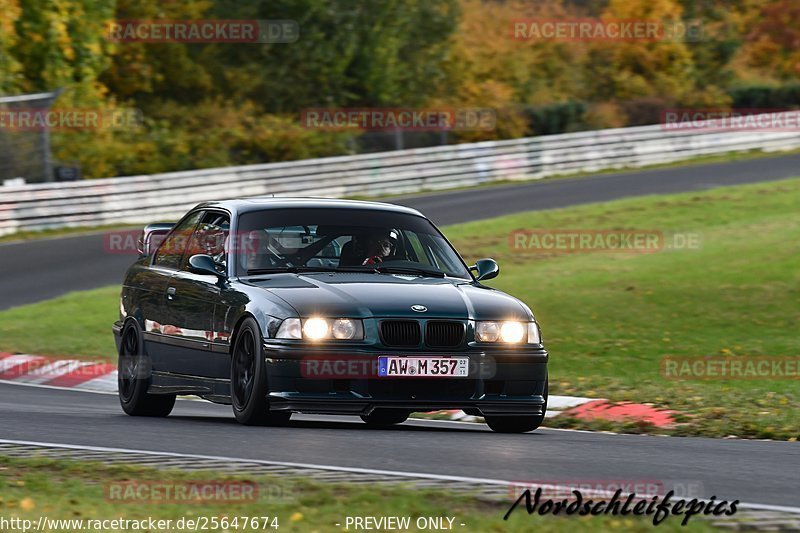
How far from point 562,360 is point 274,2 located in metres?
29.4

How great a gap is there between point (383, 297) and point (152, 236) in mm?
3478

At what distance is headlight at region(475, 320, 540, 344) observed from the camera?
9.46 meters

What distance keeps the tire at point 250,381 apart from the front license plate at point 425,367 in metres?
0.72

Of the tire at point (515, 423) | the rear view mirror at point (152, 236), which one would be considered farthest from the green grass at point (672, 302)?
the rear view mirror at point (152, 236)

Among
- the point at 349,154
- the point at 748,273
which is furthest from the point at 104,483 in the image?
the point at 349,154

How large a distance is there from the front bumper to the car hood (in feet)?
0.79

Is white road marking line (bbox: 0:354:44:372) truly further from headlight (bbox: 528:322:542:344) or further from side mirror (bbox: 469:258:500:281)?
headlight (bbox: 528:322:542:344)

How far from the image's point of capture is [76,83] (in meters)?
38.6

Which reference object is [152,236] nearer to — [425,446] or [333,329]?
[333,329]

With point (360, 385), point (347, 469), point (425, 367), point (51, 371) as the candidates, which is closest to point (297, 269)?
point (360, 385)

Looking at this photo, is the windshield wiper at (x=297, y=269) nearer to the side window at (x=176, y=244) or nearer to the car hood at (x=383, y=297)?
the car hood at (x=383, y=297)

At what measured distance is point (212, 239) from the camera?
1078 centimetres

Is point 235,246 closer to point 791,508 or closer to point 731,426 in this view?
point 731,426

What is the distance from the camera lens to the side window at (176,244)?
11234 mm
